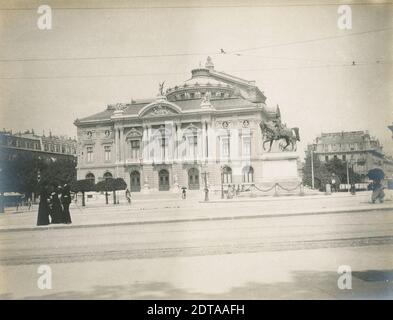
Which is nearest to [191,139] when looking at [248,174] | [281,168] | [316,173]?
[248,174]

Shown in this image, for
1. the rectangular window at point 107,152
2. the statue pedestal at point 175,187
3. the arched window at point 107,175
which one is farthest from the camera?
the rectangular window at point 107,152

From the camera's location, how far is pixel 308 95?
9234 millimetres

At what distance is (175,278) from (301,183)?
3960 millimetres

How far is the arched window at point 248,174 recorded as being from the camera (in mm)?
9742

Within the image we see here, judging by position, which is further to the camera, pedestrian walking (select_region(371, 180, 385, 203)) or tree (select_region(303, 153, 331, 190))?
tree (select_region(303, 153, 331, 190))

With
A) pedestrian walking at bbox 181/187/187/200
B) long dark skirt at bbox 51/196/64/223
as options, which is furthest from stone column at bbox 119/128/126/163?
long dark skirt at bbox 51/196/64/223

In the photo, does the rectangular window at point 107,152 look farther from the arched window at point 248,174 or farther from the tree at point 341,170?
the tree at point 341,170

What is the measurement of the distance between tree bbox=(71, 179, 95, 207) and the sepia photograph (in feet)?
0.12

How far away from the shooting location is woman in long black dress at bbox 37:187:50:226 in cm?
923

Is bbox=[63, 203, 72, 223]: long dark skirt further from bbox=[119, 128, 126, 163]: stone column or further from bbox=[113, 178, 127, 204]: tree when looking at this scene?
bbox=[119, 128, 126, 163]: stone column

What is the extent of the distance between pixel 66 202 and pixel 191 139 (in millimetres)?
3264

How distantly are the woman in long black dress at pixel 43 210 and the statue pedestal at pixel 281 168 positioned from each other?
16.7 ft

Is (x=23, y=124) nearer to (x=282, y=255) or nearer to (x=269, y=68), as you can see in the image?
(x=269, y=68)

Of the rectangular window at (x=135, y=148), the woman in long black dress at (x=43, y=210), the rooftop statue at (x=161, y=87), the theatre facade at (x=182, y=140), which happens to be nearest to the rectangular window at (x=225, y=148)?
the theatre facade at (x=182, y=140)
